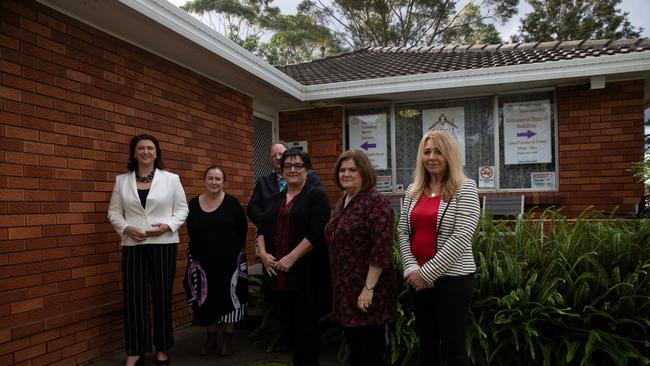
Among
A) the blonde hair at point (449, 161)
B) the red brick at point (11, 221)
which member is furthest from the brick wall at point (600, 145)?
the red brick at point (11, 221)

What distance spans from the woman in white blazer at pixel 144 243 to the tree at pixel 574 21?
22.1 m

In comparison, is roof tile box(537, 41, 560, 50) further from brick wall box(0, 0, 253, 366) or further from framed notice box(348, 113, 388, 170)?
brick wall box(0, 0, 253, 366)

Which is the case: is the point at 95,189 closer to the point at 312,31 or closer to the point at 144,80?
the point at 144,80

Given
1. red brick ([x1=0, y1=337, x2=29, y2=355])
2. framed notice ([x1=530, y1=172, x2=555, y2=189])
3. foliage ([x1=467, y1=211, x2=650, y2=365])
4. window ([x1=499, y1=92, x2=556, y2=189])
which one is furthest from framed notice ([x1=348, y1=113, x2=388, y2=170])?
red brick ([x1=0, y1=337, x2=29, y2=355])

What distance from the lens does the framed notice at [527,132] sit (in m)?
6.12

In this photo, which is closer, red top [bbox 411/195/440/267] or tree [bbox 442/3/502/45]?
red top [bbox 411/195/440/267]

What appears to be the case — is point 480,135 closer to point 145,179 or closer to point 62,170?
point 145,179

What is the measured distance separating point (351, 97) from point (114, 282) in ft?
12.9

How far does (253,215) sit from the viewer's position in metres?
3.48

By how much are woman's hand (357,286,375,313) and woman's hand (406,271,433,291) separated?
0.75ft

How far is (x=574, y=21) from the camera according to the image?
2075 cm

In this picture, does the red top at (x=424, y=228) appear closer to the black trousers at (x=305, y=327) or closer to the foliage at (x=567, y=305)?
the black trousers at (x=305, y=327)

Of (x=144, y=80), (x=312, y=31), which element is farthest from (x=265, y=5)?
(x=144, y=80)

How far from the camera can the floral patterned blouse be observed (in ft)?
8.07
